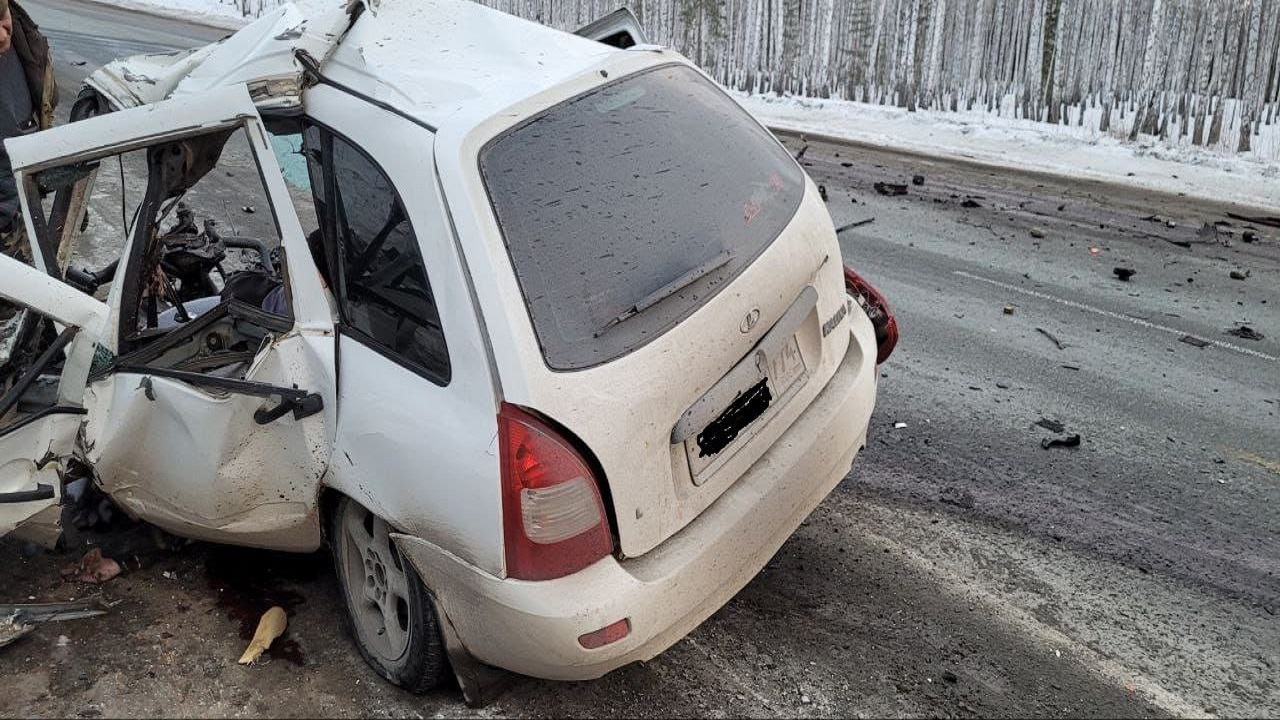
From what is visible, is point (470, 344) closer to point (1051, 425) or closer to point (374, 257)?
point (374, 257)

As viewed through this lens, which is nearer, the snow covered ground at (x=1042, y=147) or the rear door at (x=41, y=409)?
the rear door at (x=41, y=409)

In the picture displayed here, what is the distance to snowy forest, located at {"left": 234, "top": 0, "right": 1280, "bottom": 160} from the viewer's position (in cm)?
1112

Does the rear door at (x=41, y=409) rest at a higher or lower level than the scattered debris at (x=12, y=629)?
higher

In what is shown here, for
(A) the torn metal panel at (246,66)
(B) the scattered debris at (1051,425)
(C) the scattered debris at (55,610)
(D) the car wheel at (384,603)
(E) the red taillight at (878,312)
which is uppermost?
(A) the torn metal panel at (246,66)

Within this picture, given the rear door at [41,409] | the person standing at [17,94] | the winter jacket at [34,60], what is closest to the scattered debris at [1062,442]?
the rear door at [41,409]

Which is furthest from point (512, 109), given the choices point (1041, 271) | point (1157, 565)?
point (1041, 271)

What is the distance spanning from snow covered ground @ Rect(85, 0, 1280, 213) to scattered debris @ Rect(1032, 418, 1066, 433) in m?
6.12

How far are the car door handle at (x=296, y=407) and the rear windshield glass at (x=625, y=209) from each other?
80 cm

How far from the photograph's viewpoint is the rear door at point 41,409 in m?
3.23

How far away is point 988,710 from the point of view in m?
2.96

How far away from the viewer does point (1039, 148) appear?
1198 centimetres

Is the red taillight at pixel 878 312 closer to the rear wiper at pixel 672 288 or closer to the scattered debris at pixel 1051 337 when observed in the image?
the rear wiper at pixel 672 288

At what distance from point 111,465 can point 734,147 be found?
237 centimetres

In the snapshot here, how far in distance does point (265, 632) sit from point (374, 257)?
1.37m
